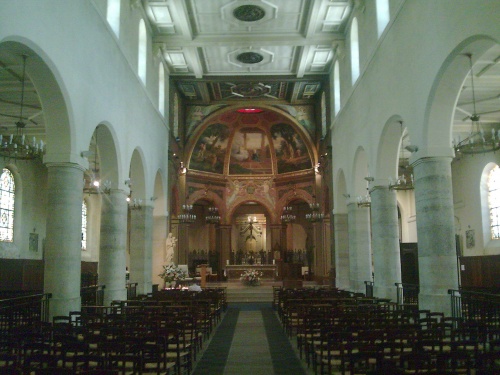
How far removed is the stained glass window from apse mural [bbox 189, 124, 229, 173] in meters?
17.4

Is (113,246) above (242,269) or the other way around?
above

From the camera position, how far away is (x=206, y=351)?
39.3 feet

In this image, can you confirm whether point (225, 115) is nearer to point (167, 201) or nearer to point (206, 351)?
point (167, 201)

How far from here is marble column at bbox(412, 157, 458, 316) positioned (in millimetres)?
12320

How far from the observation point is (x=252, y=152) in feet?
121

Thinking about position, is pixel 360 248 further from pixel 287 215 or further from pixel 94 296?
pixel 287 215

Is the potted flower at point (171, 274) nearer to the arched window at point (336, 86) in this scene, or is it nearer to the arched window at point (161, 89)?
the arched window at point (161, 89)

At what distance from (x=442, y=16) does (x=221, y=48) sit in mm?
14566

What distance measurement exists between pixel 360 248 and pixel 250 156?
16966 millimetres

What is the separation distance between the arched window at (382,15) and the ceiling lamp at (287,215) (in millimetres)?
19858

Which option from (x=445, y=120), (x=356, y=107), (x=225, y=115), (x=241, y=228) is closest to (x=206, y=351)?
(x=445, y=120)

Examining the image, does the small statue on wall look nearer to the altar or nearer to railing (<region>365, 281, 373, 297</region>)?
the altar

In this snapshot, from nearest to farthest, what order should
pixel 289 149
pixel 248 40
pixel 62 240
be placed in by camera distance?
pixel 62 240, pixel 248 40, pixel 289 149

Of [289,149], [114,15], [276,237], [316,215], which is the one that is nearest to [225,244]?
[276,237]
